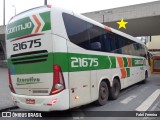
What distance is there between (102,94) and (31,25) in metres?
3.57

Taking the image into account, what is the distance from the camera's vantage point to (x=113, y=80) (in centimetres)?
941

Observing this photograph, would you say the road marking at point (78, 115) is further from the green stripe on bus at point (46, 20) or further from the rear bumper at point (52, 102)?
the green stripe on bus at point (46, 20)

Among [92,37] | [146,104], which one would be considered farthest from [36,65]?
[146,104]

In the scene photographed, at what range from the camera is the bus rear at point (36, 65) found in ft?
19.9

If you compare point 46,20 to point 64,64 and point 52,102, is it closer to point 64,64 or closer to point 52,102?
point 64,64

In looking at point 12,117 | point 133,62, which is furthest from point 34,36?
point 133,62

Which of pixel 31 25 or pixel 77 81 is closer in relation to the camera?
pixel 31 25

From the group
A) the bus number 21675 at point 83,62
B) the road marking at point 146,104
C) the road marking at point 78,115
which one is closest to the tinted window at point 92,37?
the bus number 21675 at point 83,62

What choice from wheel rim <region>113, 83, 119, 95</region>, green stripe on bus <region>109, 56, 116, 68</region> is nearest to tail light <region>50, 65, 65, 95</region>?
green stripe on bus <region>109, 56, 116, 68</region>

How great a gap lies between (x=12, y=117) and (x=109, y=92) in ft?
12.4

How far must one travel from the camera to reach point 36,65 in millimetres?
6336

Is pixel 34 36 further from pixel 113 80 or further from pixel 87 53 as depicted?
pixel 113 80

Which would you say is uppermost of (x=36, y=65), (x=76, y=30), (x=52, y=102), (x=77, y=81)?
(x=76, y=30)

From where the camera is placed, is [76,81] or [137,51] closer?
[76,81]
